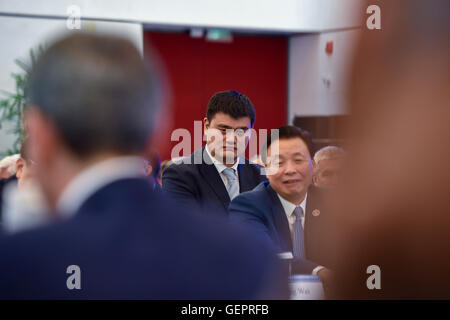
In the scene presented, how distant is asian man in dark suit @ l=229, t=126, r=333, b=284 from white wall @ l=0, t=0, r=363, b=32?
332cm

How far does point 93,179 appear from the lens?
23.9 inches

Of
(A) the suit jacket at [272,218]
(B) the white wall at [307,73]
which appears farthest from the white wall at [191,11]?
(A) the suit jacket at [272,218]

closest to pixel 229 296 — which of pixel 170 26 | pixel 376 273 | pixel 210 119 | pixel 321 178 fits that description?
pixel 376 273

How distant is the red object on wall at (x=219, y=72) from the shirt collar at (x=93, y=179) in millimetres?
5429

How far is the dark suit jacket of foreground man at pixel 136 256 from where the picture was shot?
1.82ft

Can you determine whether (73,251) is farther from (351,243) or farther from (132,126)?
(351,243)

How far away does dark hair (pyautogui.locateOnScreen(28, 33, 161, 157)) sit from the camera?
2.09 feet

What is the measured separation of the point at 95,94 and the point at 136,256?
0.68 ft

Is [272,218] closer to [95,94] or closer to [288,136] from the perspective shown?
[288,136]

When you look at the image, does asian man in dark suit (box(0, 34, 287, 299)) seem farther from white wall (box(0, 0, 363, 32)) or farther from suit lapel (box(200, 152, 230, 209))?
white wall (box(0, 0, 363, 32))

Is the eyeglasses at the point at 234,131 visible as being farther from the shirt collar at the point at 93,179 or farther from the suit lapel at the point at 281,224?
the shirt collar at the point at 93,179

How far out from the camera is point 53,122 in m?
0.64

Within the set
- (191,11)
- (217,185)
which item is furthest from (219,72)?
(217,185)

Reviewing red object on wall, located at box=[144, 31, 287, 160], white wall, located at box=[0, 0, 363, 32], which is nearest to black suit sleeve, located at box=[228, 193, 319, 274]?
white wall, located at box=[0, 0, 363, 32]
